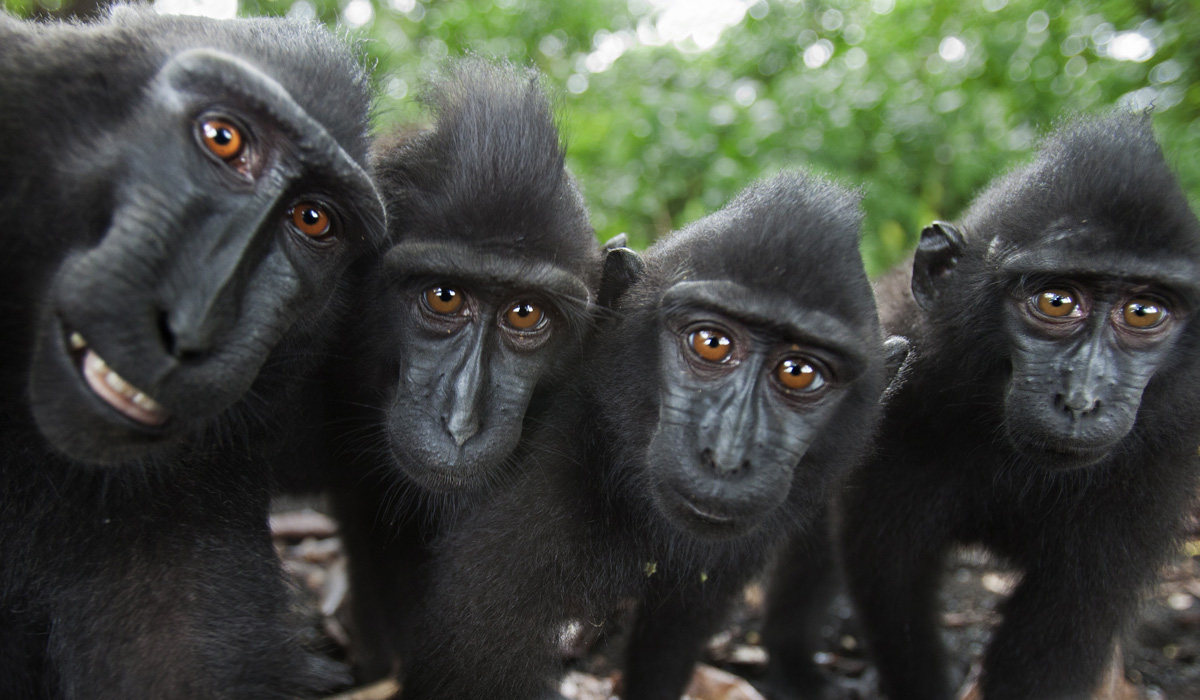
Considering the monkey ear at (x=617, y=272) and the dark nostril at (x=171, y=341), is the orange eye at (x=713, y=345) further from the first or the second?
the dark nostril at (x=171, y=341)

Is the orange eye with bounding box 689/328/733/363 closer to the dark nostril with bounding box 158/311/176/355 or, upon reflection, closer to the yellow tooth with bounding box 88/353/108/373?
the dark nostril with bounding box 158/311/176/355

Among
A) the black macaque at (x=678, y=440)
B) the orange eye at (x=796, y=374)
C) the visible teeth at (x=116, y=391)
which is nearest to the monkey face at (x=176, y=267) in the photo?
the visible teeth at (x=116, y=391)

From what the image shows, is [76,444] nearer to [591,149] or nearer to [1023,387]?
[1023,387]

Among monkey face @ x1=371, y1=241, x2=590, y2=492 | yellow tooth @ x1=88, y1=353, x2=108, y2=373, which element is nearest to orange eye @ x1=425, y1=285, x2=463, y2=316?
monkey face @ x1=371, y1=241, x2=590, y2=492

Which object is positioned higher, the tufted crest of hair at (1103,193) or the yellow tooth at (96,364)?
the tufted crest of hair at (1103,193)

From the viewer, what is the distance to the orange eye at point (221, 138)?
2684 mm

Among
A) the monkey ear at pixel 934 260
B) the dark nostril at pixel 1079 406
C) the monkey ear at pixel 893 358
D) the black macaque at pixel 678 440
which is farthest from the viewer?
the monkey ear at pixel 934 260

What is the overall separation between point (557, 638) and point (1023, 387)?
1.96 meters

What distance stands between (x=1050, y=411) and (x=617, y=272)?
167 cm

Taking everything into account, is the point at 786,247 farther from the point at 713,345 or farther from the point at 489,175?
the point at 489,175

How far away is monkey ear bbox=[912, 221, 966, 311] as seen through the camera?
4016 millimetres

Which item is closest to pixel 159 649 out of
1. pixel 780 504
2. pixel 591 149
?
pixel 780 504

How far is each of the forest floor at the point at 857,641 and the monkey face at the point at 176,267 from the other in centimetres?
192

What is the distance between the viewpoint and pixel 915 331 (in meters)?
4.19
